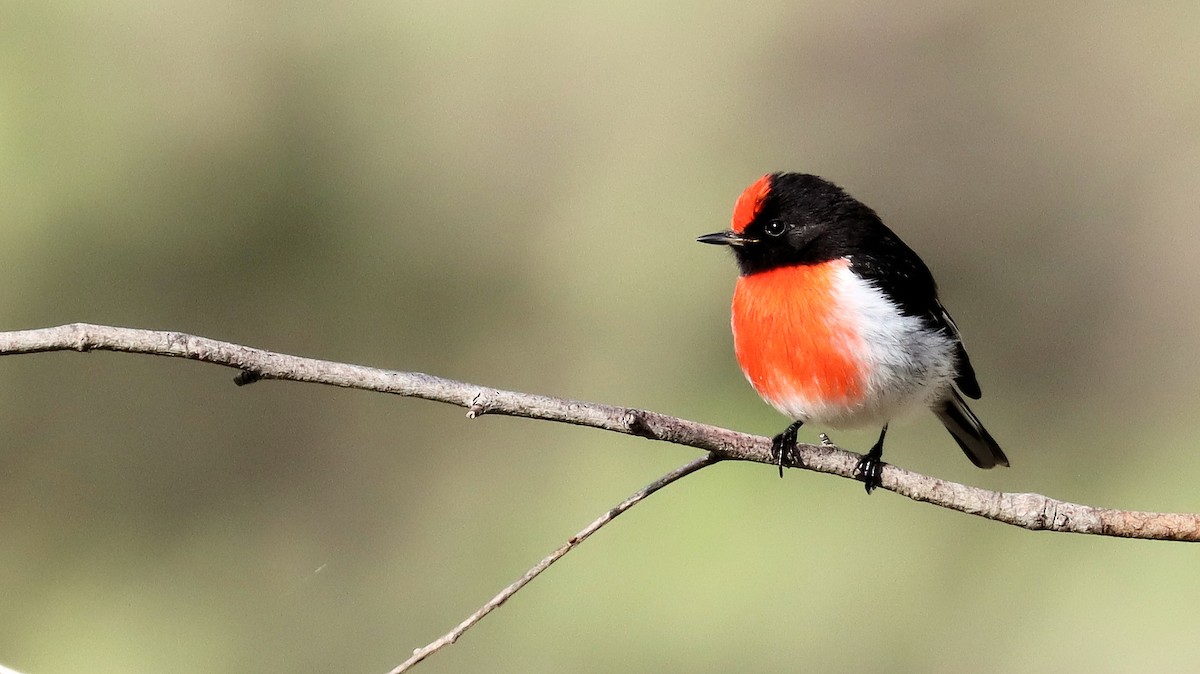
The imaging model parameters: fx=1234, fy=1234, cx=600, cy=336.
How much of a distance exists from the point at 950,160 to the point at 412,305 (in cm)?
329

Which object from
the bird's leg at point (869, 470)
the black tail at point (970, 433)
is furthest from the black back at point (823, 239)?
the bird's leg at point (869, 470)

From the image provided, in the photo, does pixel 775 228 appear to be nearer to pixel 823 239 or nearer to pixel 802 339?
pixel 823 239

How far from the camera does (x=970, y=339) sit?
271 inches

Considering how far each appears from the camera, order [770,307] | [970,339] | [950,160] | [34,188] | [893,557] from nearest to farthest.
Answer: [770,307] < [893,557] < [34,188] < [970,339] < [950,160]

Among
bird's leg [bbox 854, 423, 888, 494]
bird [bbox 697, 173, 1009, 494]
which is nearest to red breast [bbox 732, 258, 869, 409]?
bird [bbox 697, 173, 1009, 494]

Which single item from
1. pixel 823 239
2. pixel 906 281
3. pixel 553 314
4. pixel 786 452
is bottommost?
pixel 553 314

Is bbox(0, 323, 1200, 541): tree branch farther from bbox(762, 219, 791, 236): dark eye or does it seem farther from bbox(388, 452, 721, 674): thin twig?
bbox(762, 219, 791, 236): dark eye

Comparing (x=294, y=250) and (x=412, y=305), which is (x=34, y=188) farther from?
(x=412, y=305)

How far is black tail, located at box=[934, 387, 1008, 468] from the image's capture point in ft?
14.8

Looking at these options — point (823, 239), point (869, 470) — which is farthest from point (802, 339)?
point (869, 470)

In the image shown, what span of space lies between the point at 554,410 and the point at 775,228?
1737mm

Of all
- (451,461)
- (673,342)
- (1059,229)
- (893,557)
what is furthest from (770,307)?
(1059,229)

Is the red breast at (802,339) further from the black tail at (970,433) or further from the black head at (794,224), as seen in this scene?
the black tail at (970,433)

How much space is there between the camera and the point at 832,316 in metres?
3.91
